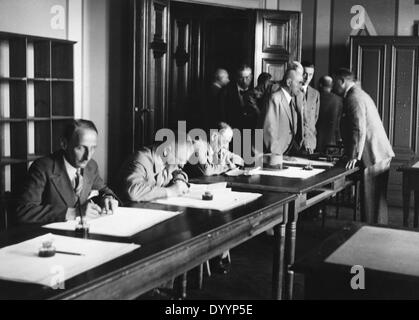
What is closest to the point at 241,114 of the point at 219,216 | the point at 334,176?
the point at 334,176

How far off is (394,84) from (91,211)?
255 inches

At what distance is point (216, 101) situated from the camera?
7453 mm

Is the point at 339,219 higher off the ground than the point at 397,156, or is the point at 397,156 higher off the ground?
the point at 397,156

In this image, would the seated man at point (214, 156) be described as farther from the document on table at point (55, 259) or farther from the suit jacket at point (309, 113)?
the document on table at point (55, 259)

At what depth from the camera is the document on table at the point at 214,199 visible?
A: 131 inches

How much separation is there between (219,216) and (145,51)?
167 inches

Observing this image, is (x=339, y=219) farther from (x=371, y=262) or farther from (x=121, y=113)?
(x=371, y=262)

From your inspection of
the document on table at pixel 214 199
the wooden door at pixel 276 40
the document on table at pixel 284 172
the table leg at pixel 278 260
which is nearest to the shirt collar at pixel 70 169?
the document on table at pixel 214 199

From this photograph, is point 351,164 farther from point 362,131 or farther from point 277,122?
point 277,122

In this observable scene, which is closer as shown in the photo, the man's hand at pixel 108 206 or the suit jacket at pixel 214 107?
the man's hand at pixel 108 206

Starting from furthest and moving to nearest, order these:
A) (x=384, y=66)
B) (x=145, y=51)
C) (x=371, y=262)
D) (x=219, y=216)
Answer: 1. (x=384, y=66)
2. (x=145, y=51)
3. (x=219, y=216)
4. (x=371, y=262)

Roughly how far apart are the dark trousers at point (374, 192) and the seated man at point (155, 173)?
278 centimetres

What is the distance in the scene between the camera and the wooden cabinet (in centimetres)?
585
